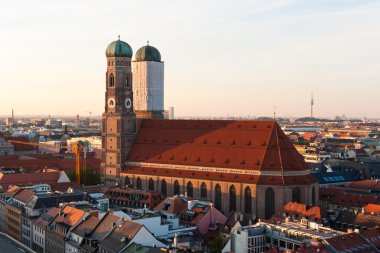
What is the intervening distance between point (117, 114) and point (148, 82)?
3038 cm

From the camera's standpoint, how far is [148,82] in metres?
171

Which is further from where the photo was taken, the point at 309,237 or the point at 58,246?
the point at 58,246

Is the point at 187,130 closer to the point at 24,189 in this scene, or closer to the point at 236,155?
the point at 236,155

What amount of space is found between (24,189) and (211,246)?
49.7 metres

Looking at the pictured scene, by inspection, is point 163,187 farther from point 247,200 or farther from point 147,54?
point 147,54

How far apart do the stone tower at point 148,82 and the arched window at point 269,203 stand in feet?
201

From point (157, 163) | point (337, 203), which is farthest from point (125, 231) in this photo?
point (337, 203)

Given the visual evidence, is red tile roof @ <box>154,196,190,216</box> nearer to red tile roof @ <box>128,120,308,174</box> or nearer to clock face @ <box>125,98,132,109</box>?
red tile roof @ <box>128,120,308,174</box>

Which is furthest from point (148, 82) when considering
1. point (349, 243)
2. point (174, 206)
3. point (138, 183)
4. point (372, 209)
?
point (349, 243)

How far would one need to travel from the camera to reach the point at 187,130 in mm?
137000

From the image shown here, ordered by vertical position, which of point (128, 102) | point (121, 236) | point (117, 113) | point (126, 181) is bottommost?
point (121, 236)

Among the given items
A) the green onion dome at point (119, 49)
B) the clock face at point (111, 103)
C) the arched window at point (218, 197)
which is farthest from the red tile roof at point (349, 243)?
the green onion dome at point (119, 49)

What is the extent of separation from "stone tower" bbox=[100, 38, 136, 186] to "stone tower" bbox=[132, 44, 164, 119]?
23.3 m

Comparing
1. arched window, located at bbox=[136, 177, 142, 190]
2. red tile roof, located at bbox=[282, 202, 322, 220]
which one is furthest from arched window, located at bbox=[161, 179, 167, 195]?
red tile roof, located at bbox=[282, 202, 322, 220]
